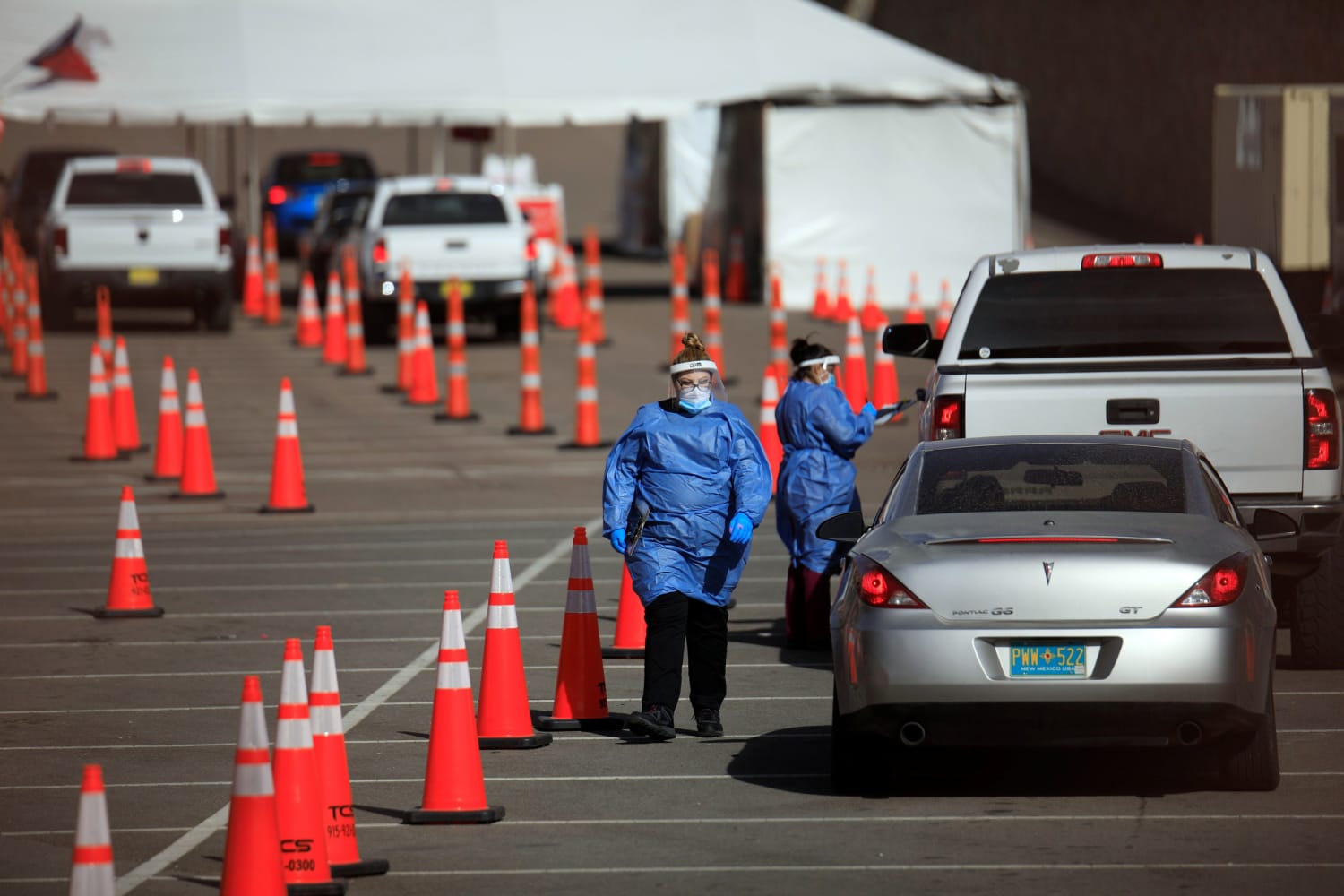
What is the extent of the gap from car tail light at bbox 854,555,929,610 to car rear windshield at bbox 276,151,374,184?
39269mm

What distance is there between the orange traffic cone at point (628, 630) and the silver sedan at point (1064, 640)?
3.66 meters

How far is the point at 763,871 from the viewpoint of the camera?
25.2 ft

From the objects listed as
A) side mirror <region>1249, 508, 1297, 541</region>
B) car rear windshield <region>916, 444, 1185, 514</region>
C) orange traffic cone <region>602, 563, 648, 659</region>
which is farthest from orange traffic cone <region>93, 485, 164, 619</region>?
→ side mirror <region>1249, 508, 1297, 541</region>

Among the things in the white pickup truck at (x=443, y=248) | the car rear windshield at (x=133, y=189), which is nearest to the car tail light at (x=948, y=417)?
the white pickup truck at (x=443, y=248)

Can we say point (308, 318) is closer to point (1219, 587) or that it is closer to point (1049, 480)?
point (1049, 480)

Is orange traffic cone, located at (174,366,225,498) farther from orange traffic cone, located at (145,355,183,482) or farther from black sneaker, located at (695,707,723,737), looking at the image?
black sneaker, located at (695,707,723,737)

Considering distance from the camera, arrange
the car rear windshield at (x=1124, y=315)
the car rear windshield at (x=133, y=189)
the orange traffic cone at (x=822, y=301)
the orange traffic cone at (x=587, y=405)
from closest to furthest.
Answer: the car rear windshield at (x=1124, y=315) → the orange traffic cone at (x=587, y=405) → the car rear windshield at (x=133, y=189) → the orange traffic cone at (x=822, y=301)

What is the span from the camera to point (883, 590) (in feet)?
28.1

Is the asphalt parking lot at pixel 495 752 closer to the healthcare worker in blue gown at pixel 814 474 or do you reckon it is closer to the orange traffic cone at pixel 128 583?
the orange traffic cone at pixel 128 583

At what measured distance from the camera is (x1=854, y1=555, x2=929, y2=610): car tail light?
27.8 feet

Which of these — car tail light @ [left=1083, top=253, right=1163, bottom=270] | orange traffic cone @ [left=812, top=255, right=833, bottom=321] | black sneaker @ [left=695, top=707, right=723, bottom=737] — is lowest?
orange traffic cone @ [left=812, top=255, right=833, bottom=321]

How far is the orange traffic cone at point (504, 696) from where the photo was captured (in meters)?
9.59

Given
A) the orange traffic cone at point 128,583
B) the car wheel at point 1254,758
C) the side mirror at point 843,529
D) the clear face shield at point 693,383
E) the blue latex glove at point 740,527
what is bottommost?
the orange traffic cone at point 128,583

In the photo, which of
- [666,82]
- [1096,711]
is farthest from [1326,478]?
[666,82]
